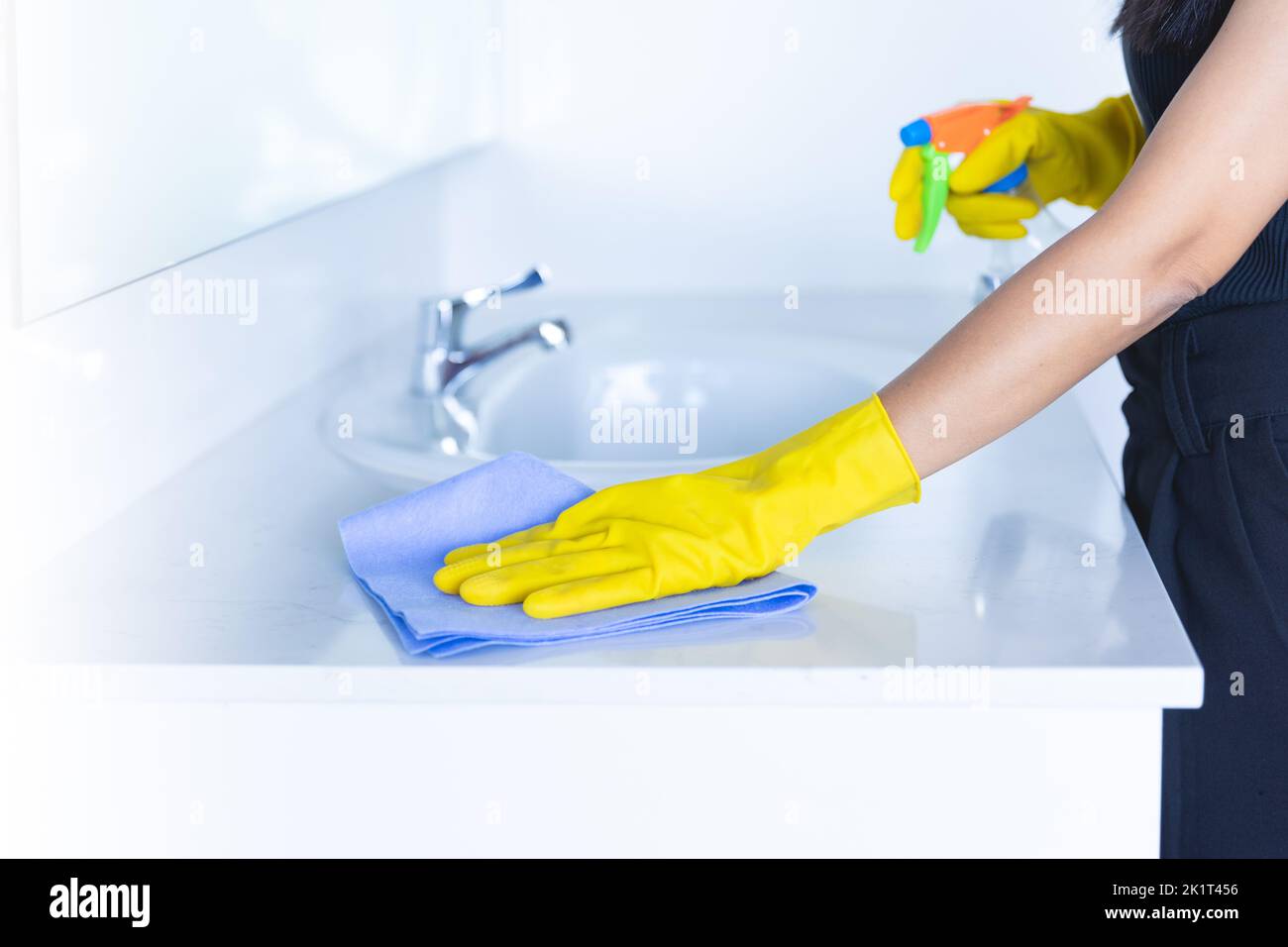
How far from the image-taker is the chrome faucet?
150 cm

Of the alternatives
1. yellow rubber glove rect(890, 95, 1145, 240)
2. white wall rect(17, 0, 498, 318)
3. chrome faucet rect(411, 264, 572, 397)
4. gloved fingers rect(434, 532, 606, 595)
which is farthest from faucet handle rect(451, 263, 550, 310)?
gloved fingers rect(434, 532, 606, 595)

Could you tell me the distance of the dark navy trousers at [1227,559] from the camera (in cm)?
95

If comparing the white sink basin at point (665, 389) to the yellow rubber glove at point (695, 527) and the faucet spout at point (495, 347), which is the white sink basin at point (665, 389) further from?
the yellow rubber glove at point (695, 527)

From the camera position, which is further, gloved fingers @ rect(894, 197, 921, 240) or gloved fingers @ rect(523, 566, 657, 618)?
gloved fingers @ rect(894, 197, 921, 240)

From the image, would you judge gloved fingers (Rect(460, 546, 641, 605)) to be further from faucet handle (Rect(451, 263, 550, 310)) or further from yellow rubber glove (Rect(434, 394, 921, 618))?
faucet handle (Rect(451, 263, 550, 310))

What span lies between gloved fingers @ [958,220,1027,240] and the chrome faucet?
47 centimetres

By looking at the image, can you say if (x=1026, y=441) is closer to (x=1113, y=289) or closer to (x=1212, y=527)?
(x=1212, y=527)

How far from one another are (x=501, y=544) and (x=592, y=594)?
0.38 ft

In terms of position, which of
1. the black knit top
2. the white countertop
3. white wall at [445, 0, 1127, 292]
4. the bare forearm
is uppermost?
white wall at [445, 0, 1127, 292]

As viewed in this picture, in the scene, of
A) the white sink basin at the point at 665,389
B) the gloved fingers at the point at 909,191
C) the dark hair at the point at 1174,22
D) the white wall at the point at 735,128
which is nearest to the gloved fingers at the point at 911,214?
the gloved fingers at the point at 909,191

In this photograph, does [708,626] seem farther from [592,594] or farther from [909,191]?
[909,191]

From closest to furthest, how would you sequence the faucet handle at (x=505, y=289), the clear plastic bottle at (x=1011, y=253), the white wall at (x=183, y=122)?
the white wall at (x=183, y=122)
the faucet handle at (x=505, y=289)
the clear plastic bottle at (x=1011, y=253)

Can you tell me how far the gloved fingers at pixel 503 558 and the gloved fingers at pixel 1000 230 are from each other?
663 mm
